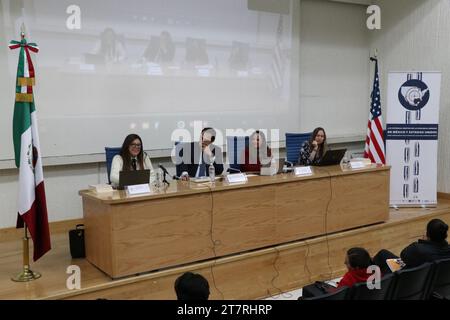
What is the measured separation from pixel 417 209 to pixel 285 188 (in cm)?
239

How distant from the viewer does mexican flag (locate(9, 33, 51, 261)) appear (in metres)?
3.28

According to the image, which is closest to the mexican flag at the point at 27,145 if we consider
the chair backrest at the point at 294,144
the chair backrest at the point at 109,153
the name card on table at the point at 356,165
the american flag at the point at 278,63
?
the chair backrest at the point at 109,153

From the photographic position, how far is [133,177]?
345 cm

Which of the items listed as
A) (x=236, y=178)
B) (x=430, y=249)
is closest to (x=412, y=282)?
(x=430, y=249)

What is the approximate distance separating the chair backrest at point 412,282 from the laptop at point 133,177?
183cm

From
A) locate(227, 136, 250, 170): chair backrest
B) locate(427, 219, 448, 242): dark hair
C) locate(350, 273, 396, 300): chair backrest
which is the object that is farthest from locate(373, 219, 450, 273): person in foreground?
locate(227, 136, 250, 170): chair backrest

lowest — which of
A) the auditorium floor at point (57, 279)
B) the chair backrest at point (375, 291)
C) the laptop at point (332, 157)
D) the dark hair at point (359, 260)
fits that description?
the auditorium floor at point (57, 279)

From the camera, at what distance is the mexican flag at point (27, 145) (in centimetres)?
328

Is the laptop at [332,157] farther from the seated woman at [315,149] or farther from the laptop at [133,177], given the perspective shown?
the laptop at [133,177]

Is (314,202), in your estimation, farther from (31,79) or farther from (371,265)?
(31,79)

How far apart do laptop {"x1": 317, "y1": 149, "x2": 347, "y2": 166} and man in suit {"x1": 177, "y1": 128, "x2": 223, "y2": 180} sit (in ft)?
3.30

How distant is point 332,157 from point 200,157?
50.7 inches

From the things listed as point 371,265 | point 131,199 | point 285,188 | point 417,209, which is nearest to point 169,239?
point 131,199
